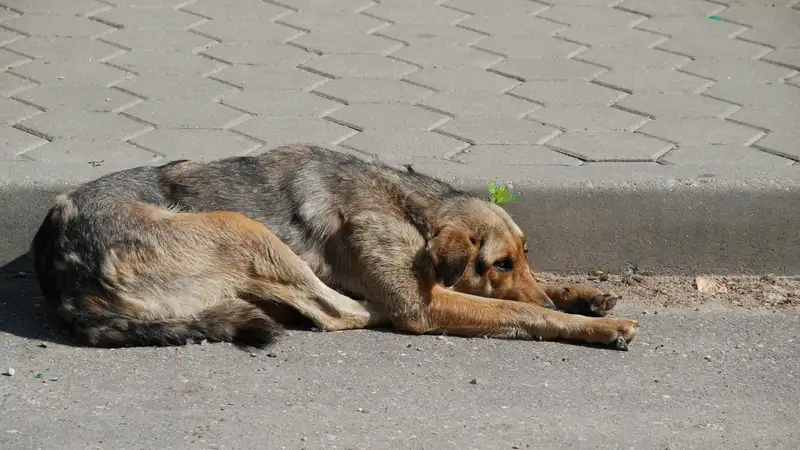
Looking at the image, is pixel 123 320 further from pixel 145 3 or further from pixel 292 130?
pixel 145 3

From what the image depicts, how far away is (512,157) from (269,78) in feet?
6.10

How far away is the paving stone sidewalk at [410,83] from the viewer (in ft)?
22.7

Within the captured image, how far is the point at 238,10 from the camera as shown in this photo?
9.00 m

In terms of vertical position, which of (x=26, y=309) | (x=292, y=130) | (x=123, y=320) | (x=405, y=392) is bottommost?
(x=26, y=309)

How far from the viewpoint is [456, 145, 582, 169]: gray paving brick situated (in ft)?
22.1

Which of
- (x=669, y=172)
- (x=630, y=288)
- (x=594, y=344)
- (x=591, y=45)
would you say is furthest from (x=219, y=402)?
(x=591, y=45)

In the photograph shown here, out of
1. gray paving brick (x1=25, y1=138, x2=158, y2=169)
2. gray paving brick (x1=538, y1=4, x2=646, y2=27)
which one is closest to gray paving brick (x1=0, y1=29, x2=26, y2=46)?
gray paving brick (x1=25, y1=138, x2=158, y2=169)

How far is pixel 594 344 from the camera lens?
18.6 feet

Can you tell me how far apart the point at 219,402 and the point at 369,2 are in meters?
4.89

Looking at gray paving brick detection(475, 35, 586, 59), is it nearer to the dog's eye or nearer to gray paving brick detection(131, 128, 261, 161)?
gray paving brick detection(131, 128, 261, 161)

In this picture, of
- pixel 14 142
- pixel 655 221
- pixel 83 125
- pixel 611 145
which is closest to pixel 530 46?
pixel 611 145

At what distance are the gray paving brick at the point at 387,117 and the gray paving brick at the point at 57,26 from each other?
7.02 ft

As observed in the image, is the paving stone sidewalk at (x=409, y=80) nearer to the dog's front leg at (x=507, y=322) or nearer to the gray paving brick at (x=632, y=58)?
the gray paving brick at (x=632, y=58)

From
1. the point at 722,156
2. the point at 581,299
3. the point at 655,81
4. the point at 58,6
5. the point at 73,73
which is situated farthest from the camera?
the point at 58,6
